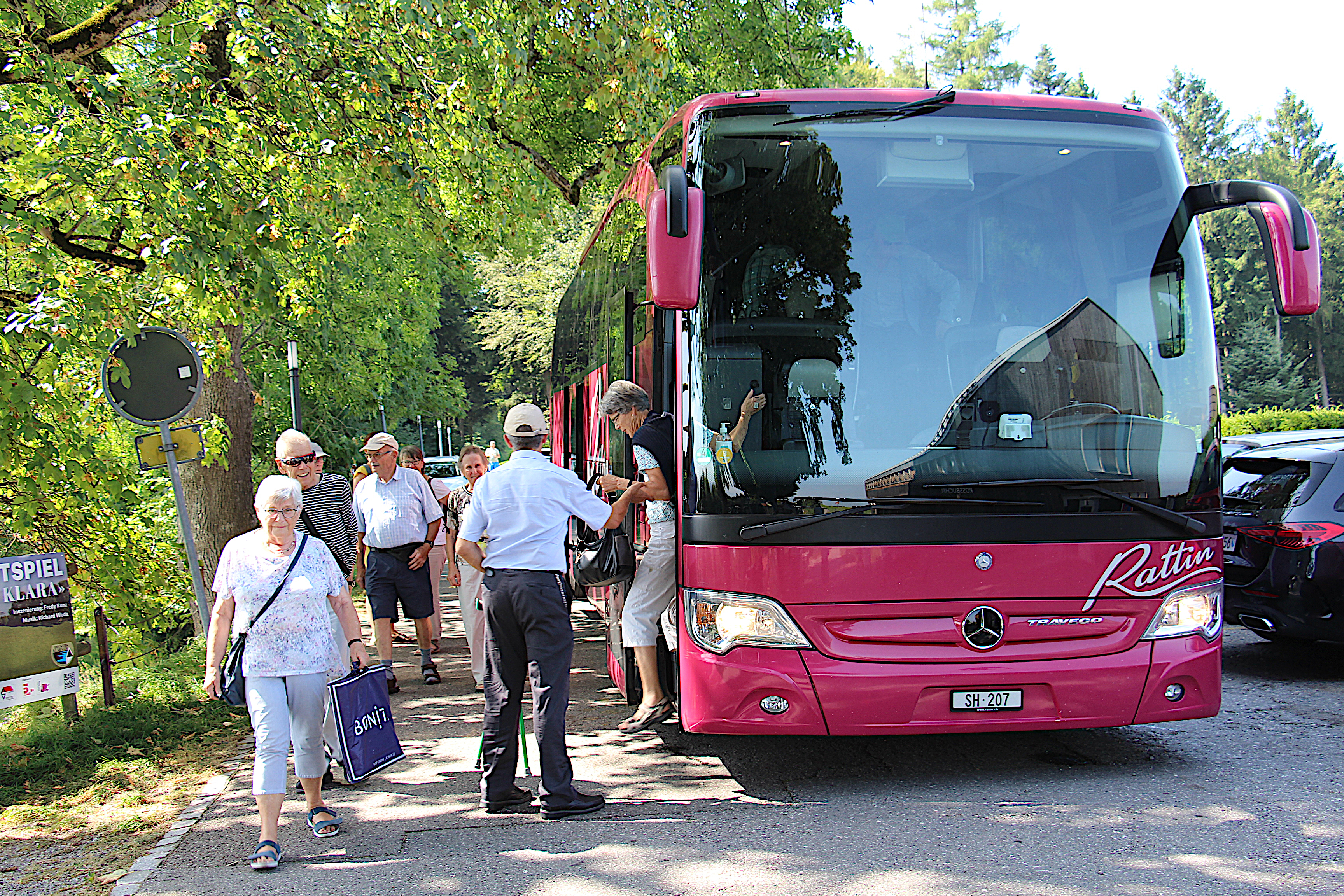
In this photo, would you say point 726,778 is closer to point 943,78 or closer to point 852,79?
point 852,79

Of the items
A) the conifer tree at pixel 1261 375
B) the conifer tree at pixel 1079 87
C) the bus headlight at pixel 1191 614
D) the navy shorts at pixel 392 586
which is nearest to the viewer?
A: the bus headlight at pixel 1191 614

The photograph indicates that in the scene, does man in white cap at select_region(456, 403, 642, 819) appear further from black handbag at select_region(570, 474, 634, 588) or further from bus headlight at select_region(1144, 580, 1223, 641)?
bus headlight at select_region(1144, 580, 1223, 641)

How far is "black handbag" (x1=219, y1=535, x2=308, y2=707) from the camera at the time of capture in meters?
5.00

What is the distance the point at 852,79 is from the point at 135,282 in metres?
46.2

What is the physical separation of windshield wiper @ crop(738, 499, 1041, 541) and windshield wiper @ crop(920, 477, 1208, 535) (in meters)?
0.06

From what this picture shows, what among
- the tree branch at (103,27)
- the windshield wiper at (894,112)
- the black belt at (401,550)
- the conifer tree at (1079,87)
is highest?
the conifer tree at (1079,87)

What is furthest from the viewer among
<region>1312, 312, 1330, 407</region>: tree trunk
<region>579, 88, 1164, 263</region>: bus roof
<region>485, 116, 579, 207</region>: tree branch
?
<region>1312, 312, 1330, 407</region>: tree trunk

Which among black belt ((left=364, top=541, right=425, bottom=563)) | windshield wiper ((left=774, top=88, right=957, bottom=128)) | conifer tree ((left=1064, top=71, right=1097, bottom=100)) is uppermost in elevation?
conifer tree ((left=1064, top=71, right=1097, bottom=100))

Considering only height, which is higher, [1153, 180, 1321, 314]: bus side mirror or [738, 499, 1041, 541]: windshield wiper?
[1153, 180, 1321, 314]: bus side mirror

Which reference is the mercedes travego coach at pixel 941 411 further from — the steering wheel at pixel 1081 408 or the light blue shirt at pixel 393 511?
the light blue shirt at pixel 393 511

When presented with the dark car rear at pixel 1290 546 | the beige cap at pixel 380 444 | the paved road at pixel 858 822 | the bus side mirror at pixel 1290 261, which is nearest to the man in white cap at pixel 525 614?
the paved road at pixel 858 822

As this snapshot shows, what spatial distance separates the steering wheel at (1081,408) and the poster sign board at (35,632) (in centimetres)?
577

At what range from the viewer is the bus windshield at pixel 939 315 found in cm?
525

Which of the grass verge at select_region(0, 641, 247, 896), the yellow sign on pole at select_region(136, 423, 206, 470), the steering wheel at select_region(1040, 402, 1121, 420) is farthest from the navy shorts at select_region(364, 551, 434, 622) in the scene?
the steering wheel at select_region(1040, 402, 1121, 420)
